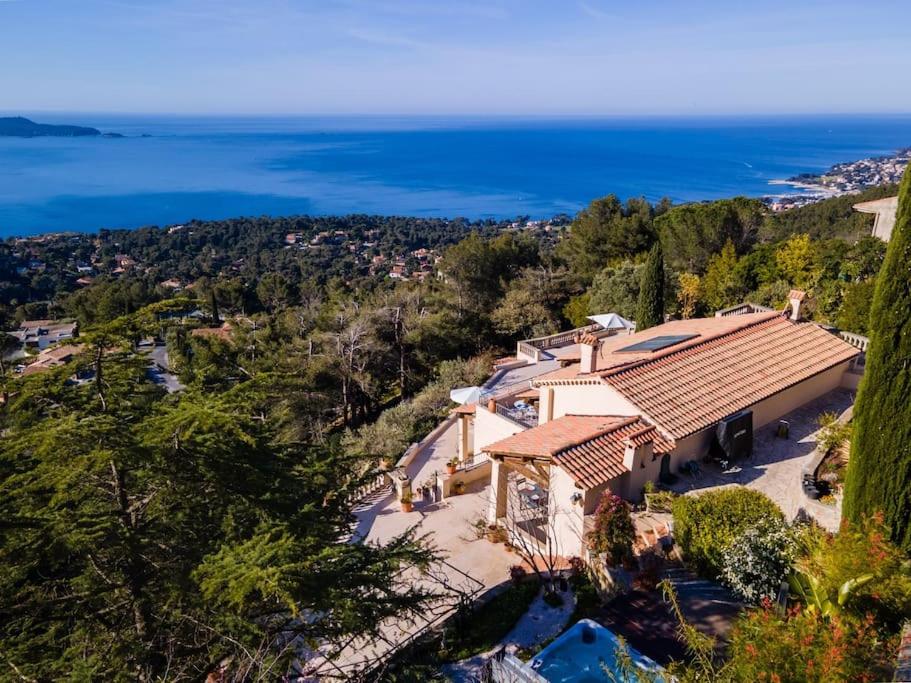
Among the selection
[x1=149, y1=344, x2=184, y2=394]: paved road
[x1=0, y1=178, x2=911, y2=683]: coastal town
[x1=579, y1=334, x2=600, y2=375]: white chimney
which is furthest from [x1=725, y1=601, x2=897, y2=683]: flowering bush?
[x1=149, y1=344, x2=184, y2=394]: paved road

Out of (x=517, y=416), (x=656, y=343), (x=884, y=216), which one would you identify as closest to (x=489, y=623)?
(x=517, y=416)

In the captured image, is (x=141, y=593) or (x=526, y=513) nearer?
(x=141, y=593)

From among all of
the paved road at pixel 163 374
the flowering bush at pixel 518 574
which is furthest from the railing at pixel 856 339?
the paved road at pixel 163 374

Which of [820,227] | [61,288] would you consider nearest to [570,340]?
[820,227]

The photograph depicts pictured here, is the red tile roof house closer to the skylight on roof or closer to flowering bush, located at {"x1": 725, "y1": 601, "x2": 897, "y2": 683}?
the skylight on roof

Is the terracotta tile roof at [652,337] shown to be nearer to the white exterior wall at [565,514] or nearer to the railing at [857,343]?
the railing at [857,343]

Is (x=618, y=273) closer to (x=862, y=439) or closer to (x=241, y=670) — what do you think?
(x=862, y=439)
